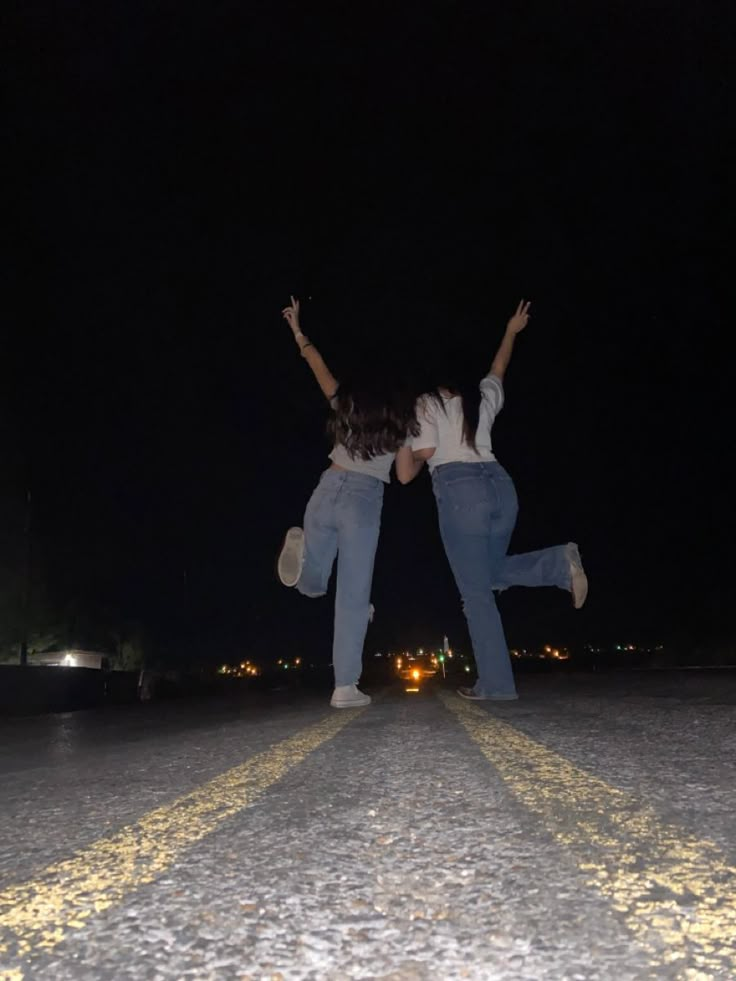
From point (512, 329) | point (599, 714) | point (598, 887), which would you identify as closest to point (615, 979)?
point (598, 887)

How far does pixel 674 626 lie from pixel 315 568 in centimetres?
7600

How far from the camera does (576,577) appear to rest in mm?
5285

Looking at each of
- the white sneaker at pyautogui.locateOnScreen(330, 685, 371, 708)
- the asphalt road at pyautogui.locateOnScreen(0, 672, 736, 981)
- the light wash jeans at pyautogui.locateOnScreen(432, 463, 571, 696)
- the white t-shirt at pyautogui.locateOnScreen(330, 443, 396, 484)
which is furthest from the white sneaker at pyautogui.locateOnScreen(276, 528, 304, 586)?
the asphalt road at pyautogui.locateOnScreen(0, 672, 736, 981)

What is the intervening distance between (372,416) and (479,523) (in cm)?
99

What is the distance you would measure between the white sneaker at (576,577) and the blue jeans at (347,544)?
1252mm

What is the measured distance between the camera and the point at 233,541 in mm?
110562

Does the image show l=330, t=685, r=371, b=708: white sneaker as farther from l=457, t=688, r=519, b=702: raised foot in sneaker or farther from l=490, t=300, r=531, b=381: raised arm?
l=490, t=300, r=531, b=381: raised arm

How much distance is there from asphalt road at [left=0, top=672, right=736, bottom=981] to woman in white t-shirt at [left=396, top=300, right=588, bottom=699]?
Answer: 2.39 metres

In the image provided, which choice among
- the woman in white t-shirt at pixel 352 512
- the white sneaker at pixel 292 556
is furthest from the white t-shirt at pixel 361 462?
the white sneaker at pixel 292 556

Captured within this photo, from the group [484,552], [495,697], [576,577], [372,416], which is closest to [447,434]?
[372,416]

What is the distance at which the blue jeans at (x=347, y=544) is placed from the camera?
5.43 m

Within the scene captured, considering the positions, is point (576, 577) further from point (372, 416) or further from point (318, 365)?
point (318, 365)

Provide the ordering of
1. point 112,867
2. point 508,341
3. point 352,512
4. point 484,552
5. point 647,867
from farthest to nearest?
point 508,341
point 484,552
point 352,512
point 112,867
point 647,867

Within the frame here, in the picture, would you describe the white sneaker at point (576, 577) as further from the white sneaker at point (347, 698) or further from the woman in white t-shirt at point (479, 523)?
the white sneaker at point (347, 698)
